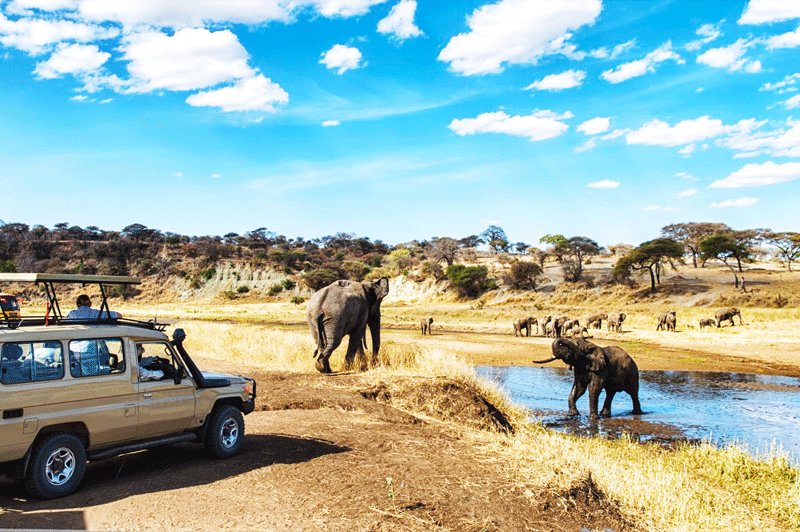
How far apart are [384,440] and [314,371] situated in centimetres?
778

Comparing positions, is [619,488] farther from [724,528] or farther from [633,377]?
[633,377]

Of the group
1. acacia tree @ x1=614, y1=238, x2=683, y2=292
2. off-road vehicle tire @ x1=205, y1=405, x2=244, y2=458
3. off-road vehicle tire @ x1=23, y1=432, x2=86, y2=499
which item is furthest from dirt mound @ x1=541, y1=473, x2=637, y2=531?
acacia tree @ x1=614, y1=238, x2=683, y2=292

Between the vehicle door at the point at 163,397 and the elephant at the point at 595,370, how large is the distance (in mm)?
9479

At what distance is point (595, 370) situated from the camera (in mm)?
16031

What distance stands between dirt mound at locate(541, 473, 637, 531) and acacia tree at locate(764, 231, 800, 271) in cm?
7720

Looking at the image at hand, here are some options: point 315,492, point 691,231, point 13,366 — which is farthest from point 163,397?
point 691,231

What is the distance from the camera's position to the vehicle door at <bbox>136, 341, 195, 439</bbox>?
8227 mm

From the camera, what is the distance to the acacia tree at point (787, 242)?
74750mm

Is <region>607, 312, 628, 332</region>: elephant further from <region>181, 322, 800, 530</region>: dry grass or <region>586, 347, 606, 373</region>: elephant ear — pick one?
<region>181, 322, 800, 530</region>: dry grass

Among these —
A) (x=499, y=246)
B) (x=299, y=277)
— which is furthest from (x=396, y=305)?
(x=499, y=246)

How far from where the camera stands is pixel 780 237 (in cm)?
7706

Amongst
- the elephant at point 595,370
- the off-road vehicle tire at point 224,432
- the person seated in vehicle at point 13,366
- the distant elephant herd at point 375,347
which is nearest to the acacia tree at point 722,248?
the distant elephant herd at point 375,347

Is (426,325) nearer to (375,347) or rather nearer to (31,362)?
(375,347)

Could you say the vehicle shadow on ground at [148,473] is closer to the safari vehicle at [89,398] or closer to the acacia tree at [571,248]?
the safari vehicle at [89,398]
